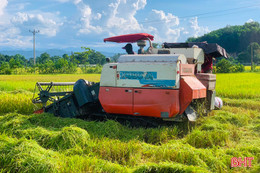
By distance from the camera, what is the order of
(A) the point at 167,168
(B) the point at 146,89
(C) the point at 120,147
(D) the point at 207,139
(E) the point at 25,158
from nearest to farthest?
(A) the point at 167,168 → (E) the point at 25,158 → (C) the point at 120,147 → (D) the point at 207,139 → (B) the point at 146,89

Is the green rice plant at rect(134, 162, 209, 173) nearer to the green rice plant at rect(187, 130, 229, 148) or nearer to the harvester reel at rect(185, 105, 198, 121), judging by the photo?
the green rice plant at rect(187, 130, 229, 148)

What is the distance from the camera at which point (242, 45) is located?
3324 inches

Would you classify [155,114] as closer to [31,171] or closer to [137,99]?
[137,99]

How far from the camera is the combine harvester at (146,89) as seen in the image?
5305 mm

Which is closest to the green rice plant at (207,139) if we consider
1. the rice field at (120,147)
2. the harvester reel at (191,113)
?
the rice field at (120,147)

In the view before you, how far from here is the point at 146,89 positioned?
5.48 meters

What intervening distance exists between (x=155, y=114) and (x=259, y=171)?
2.40 metres

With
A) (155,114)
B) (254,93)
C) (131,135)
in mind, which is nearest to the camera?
(131,135)

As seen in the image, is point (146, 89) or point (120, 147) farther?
point (146, 89)

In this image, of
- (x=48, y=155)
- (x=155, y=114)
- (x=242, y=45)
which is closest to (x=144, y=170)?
(x=48, y=155)

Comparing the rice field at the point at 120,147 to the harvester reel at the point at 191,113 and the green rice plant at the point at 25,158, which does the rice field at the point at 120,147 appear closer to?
the green rice plant at the point at 25,158


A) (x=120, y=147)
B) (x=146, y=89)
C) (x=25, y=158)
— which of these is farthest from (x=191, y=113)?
(x=25, y=158)

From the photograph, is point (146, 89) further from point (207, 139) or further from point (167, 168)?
point (167, 168)

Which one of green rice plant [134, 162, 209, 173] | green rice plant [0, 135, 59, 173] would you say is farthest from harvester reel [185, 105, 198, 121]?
green rice plant [0, 135, 59, 173]
